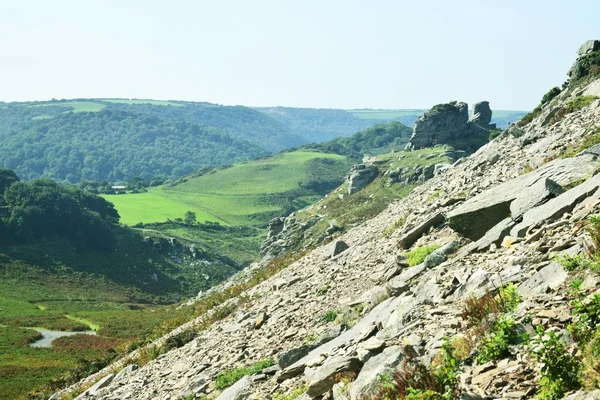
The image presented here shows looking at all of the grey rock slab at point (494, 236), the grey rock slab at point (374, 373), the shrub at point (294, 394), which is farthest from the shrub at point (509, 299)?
the shrub at point (294, 394)

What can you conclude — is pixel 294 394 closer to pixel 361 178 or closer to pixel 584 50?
pixel 584 50

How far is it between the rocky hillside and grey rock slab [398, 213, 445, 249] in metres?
0.04

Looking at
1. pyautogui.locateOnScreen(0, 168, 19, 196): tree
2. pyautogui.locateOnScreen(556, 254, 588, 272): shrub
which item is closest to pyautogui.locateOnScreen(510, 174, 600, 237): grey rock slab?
A: pyautogui.locateOnScreen(556, 254, 588, 272): shrub

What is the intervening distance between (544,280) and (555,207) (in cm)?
319

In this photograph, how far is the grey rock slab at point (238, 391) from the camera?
1198cm

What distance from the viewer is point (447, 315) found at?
9.81 meters

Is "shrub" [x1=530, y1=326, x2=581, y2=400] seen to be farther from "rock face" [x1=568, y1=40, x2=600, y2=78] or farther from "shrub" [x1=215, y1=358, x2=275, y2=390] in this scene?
"rock face" [x1=568, y1=40, x2=600, y2=78]

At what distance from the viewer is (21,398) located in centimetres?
3028

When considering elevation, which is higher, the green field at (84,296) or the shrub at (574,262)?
the shrub at (574,262)

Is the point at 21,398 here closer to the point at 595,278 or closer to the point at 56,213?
the point at 595,278

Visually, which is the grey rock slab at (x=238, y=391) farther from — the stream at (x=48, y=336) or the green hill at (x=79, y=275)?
the stream at (x=48, y=336)

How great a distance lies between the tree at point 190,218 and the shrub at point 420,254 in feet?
509

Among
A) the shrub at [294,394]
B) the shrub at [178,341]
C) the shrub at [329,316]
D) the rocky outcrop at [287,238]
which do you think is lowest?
the rocky outcrop at [287,238]

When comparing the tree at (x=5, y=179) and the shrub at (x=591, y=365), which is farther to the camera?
the tree at (x=5, y=179)
